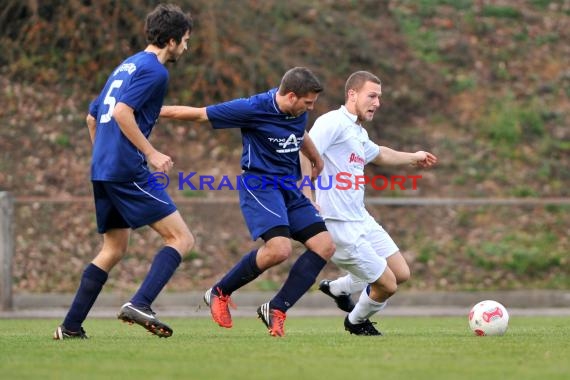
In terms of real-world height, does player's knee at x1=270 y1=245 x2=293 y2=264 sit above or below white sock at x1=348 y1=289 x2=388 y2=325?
above

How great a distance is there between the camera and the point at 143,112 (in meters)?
7.66

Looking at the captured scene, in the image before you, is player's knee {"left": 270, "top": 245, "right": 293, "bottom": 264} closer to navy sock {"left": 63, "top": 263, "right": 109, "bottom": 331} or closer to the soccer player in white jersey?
the soccer player in white jersey

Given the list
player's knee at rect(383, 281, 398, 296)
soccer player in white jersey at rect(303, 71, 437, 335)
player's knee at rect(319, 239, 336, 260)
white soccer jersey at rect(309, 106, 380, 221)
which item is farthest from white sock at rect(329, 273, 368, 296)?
player's knee at rect(319, 239, 336, 260)

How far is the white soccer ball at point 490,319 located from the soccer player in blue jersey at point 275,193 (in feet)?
3.88

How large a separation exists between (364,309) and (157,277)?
6.90ft

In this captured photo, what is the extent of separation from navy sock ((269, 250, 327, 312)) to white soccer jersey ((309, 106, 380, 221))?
0.67m

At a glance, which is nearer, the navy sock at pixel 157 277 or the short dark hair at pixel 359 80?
the navy sock at pixel 157 277

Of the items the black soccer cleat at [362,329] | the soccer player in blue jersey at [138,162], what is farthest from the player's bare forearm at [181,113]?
the black soccer cleat at [362,329]

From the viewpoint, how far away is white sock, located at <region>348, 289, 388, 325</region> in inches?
355

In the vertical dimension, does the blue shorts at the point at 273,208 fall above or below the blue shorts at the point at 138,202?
below

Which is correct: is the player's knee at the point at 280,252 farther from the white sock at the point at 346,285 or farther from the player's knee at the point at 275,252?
the white sock at the point at 346,285

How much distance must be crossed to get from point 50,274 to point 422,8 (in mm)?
10552

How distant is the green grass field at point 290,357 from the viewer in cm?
582

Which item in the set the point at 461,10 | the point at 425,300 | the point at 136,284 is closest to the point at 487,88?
the point at 461,10
